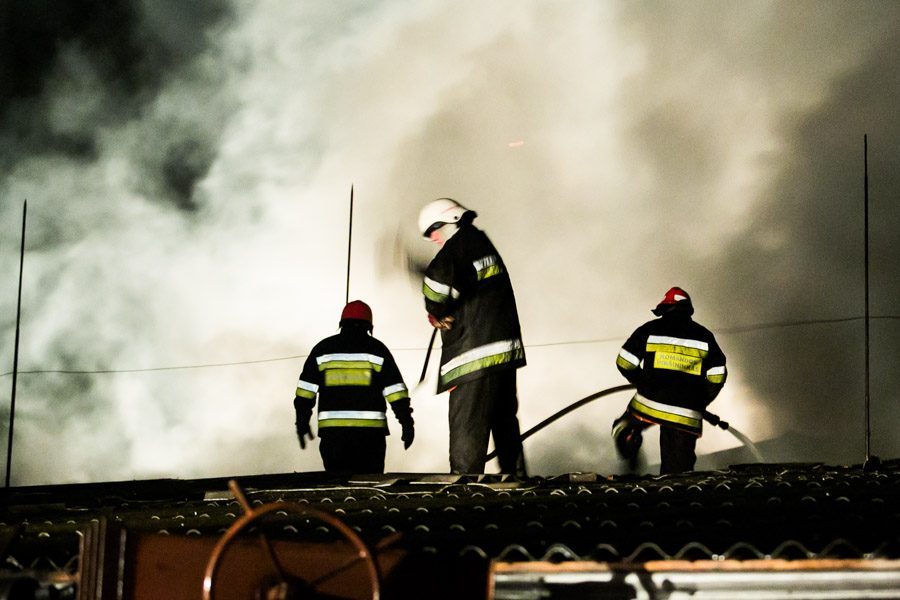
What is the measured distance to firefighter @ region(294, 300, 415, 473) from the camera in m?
8.13

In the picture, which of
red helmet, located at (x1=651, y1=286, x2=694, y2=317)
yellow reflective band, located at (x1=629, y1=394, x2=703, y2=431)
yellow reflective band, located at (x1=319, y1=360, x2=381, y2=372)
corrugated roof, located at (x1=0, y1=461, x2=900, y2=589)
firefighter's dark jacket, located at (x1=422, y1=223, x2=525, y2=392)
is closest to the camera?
corrugated roof, located at (x1=0, y1=461, x2=900, y2=589)

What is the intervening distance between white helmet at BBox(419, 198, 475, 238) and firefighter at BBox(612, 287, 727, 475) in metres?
1.57

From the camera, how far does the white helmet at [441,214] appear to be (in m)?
7.25

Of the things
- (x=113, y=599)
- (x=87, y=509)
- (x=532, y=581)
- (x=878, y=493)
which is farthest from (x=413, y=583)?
(x=87, y=509)

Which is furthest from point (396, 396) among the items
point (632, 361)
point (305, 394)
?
point (632, 361)

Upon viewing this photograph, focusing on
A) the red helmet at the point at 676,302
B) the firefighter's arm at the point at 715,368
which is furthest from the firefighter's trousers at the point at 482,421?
the firefighter's arm at the point at 715,368

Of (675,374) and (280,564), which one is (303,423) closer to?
(675,374)

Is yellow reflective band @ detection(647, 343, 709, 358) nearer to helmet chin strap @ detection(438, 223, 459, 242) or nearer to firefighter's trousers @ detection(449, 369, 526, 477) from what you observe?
firefighter's trousers @ detection(449, 369, 526, 477)

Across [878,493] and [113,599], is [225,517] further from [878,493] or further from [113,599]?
[878,493]

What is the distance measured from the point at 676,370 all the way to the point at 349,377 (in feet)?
7.33

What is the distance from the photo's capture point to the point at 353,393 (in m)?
8.15

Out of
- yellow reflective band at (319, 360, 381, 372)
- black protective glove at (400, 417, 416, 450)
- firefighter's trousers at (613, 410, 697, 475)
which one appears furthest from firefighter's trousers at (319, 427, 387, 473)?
firefighter's trousers at (613, 410, 697, 475)

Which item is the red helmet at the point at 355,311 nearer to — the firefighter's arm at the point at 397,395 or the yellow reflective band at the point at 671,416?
the firefighter's arm at the point at 397,395

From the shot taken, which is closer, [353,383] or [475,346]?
[475,346]
